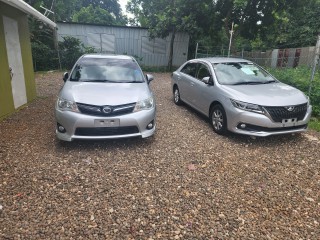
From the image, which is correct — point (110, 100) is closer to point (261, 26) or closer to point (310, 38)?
point (261, 26)

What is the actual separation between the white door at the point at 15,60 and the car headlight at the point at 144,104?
401cm

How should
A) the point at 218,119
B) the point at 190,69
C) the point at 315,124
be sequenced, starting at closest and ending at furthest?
the point at 218,119, the point at 315,124, the point at 190,69

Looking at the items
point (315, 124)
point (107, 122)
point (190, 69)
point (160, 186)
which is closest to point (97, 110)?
point (107, 122)

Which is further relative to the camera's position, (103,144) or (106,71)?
(106,71)

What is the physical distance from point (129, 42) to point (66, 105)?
626 inches

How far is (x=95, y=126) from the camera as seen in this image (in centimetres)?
438

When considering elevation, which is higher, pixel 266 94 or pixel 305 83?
pixel 266 94

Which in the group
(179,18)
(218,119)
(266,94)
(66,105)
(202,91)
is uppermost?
(179,18)

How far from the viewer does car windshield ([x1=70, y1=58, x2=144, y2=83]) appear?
5.51m

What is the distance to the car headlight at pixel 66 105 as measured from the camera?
4.46m

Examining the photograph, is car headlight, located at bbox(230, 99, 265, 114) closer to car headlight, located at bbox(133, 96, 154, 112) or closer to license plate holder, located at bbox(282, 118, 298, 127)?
license plate holder, located at bbox(282, 118, 298, 127)

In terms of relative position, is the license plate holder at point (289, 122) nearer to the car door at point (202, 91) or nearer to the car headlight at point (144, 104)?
the car door at point (202, 91)

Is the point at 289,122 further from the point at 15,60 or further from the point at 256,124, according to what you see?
the point at 15,60

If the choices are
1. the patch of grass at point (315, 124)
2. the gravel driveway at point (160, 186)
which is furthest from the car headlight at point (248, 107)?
the patch of grass at point (315, 124)
